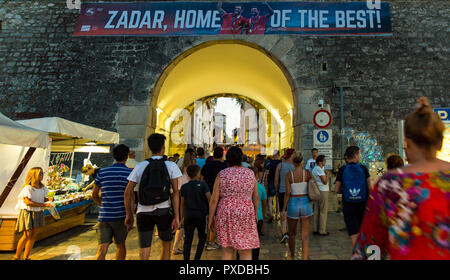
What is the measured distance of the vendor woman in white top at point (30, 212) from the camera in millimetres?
3672

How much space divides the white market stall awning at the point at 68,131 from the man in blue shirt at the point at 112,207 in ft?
8.78

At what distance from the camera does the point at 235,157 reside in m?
2.81

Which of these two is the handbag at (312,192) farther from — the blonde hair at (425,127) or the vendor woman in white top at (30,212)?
the vendor woman in white top at (30,212)

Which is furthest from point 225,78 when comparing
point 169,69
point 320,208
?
point 320,208

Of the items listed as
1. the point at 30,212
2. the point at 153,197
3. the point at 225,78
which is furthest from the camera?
the point at 225,78

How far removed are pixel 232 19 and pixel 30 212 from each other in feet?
24.4

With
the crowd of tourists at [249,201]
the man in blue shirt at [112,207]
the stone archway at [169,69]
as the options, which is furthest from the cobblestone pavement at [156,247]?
the stone archway at [169,69]

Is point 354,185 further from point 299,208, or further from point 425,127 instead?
point 425,127

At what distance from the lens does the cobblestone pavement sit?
407 centimetres

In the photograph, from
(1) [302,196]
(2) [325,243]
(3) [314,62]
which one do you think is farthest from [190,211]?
(3) [314,62]

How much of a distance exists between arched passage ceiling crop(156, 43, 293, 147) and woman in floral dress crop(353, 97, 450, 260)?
780cm

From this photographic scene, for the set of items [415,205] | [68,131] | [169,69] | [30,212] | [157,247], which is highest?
[169,69]

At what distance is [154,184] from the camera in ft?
8.80

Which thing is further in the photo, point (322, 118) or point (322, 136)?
point (322, 136)
